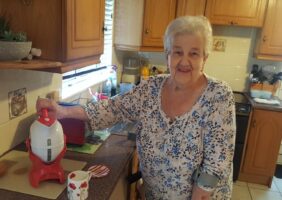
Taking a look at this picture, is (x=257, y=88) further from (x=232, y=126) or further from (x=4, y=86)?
(x=4, y=86)

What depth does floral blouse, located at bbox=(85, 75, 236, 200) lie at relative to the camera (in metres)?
1.18

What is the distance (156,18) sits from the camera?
8.69ft

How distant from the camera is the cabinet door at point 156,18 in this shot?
2617 mm

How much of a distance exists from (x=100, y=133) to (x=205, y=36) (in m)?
0.83

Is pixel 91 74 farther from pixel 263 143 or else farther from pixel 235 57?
pixel 263 143

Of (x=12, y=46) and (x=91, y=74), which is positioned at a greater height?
(x=12, y=46)

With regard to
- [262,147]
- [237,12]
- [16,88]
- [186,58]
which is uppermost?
[237,12]

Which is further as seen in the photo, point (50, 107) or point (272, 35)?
point (272, 35)

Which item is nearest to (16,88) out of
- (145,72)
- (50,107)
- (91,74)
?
(50,107)

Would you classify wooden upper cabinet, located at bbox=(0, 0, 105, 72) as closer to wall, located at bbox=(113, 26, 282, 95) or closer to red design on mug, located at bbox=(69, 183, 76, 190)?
red design on mug, located at bbox=(69, 183, 76, 190)

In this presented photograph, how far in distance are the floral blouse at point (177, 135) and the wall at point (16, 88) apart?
314mm

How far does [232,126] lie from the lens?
1178 mm

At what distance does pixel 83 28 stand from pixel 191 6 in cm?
171

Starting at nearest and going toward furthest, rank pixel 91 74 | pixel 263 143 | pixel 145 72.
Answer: pixel 91 74
pixel 263 143
pixel 145 72
